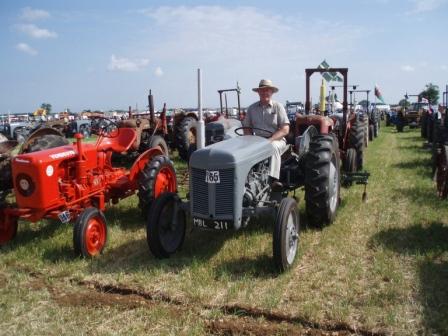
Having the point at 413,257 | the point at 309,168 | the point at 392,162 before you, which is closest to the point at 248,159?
the point at 309,168

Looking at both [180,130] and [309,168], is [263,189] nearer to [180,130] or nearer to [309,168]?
[309,168]

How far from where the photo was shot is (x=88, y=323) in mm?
3115

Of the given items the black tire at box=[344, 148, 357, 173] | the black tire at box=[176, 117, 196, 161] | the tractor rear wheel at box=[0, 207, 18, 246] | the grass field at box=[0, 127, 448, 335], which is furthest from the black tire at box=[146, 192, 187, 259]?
the black tire at box=[176, 117, 196, 161]

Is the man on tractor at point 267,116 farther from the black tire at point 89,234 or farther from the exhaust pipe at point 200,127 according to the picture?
the black tire at point 89,234

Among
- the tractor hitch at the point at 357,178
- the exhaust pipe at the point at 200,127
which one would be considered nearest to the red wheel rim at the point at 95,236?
the exhaust pipe at the point at 200,127

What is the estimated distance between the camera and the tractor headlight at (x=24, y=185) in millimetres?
4523

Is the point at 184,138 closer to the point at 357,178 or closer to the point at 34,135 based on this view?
the point at 34,135

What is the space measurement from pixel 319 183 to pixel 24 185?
3.02 metres

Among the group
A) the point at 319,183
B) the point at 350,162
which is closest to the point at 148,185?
the point at 319,183

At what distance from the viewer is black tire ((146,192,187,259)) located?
4141mm

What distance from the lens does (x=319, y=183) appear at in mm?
4656

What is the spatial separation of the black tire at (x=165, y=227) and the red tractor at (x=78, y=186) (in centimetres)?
70

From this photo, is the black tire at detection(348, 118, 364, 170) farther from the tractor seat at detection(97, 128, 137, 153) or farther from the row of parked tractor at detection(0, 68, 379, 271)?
the tractor seat at detection(97, 128, 137, 153)

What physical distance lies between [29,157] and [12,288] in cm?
137
